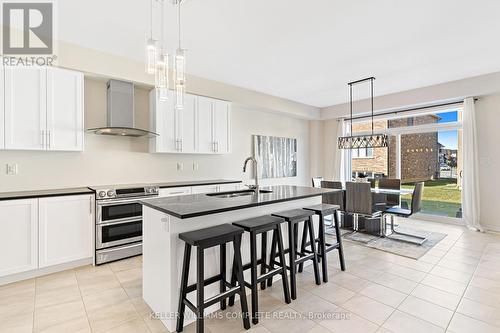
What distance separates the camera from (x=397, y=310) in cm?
216

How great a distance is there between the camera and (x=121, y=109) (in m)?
3.63

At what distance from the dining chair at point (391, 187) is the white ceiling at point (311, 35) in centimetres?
191

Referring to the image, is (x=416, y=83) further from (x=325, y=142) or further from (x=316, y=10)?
(x=316, y=10)

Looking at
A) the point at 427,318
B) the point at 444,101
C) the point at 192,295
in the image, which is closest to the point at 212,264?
the point at 192,295

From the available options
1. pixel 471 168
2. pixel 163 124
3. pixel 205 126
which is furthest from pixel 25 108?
pixel 471 168

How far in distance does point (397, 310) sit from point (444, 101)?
4.52m

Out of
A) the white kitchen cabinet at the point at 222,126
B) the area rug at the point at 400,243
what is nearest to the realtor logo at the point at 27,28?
the white kitchen cabinet at the point at 222,126

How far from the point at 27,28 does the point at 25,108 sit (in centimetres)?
90

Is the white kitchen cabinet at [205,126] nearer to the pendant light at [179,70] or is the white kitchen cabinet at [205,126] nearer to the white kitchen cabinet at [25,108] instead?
the pendant light at [179,70]

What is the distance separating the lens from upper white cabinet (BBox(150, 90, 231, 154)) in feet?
12.7

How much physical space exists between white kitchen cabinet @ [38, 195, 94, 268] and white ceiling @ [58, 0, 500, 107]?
1.98 m

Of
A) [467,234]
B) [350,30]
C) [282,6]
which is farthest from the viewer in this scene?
[467,234]

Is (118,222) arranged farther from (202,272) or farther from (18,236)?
(202,272)

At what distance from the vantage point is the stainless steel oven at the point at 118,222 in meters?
3.13
